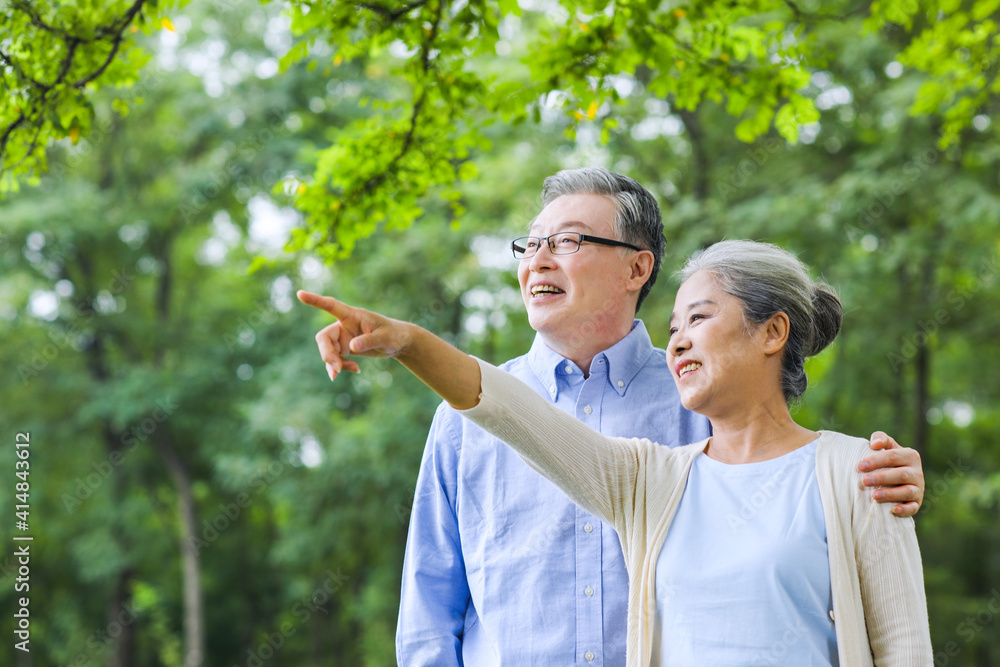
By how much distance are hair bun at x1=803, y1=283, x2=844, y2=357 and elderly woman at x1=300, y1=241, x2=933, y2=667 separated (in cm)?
2

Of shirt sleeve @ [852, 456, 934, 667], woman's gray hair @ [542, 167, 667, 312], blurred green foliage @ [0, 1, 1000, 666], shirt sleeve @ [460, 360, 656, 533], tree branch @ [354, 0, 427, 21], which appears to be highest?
blurred green foliage @ [0, 1, 1000, 666]

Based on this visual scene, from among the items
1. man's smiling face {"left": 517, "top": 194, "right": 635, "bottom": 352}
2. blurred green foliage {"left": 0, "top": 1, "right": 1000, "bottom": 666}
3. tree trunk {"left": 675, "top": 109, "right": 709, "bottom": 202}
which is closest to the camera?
man's smiling face {"left": 517, "top": 194, "right": 635, "bottom": 352}

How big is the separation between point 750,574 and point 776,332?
1.81ft

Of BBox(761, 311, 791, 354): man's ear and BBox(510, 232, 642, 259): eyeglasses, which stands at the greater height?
BBox(510, 232, 642, 259): eyeglasses

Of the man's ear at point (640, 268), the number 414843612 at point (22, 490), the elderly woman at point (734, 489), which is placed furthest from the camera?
Result: the number 414843612 at point (22, 490)

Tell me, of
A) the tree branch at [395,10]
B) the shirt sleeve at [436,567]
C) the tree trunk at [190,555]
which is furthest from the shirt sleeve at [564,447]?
the tree trunk at [190,555]

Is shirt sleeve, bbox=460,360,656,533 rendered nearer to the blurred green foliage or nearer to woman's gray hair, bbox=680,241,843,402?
woman's gray hair, bbox=680,241,843,402

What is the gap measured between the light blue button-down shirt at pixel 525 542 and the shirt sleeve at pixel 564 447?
0.26 meters

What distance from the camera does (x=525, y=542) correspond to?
221 centimetres

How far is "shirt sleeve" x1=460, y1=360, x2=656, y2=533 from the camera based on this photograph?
5.58 feet

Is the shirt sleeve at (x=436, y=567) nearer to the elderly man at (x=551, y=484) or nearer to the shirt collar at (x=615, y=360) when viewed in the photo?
the elderly man at (x=551, y=484)

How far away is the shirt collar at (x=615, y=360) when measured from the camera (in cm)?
233

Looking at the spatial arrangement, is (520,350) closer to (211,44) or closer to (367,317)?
(211,44)

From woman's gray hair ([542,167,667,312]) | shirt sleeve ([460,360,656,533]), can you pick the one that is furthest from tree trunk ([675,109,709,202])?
shirt sleeve ([460,360,656,533])
